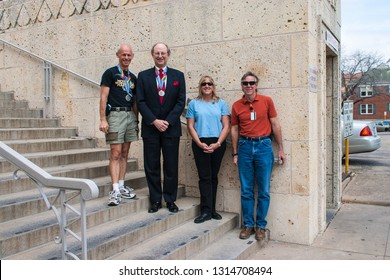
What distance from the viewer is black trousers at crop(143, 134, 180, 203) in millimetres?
4633

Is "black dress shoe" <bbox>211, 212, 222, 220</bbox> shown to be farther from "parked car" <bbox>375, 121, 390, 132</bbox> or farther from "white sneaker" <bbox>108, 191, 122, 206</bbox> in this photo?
"parked car" <bbox>375, 121, 390, 132</bbox>

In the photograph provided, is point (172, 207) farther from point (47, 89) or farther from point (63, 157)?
point (47, 89)

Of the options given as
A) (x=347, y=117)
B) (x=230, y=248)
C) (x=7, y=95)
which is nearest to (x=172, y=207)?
(x=230, y=248)

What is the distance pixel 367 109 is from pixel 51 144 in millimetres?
61542

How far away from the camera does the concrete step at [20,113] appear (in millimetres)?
6270

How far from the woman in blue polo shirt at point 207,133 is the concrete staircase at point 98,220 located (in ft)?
1.10

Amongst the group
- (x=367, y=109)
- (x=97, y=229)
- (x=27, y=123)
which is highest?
(x=367, y=109)

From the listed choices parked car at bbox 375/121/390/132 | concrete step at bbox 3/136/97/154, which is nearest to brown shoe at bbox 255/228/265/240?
concrete step at bbox 3/136/97/154

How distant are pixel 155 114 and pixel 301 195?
6.41 feet

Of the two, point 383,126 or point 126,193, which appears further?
point 383,126

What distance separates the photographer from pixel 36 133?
235 inches

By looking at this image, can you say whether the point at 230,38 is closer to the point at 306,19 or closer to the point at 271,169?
the point at 306,19

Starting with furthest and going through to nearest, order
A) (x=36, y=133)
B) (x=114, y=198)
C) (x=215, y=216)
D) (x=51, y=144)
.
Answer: (x=36, y=133), (x=51, y=144), (x=215, y=216), (x=114, y=198)

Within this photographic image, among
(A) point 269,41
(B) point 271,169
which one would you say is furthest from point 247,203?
(A) point 269,41
